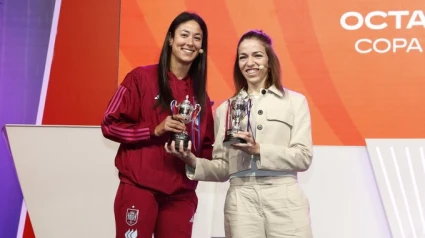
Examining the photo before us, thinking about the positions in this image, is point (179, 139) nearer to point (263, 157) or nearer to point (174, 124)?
point (174, 124)

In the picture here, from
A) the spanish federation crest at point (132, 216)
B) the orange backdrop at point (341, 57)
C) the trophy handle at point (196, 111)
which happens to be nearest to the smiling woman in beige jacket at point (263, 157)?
the trophy handle at point (196, 111)

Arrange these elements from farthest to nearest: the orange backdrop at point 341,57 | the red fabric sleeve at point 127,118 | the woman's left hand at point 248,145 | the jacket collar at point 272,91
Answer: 1. the orange backdrop at point 341,57
2. the jacket collar at point 272,91
3. the red fabric sleeve at point 127,118
4. the woman's left hand at point 248,145

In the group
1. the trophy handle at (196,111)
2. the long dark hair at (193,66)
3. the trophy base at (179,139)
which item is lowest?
the trophy base at (179,139)

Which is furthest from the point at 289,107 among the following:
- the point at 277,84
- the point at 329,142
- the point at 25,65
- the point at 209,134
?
the point at 25,65

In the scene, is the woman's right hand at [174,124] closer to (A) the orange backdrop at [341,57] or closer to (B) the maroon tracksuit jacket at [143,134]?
(B) the maroon tracksuit jacket at [143,134]

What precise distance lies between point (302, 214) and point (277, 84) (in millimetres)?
517

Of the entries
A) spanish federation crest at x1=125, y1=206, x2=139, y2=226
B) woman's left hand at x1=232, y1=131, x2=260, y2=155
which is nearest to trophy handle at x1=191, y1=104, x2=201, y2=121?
woman's left hand at x1=232, y1=131, x2=260, y2=155

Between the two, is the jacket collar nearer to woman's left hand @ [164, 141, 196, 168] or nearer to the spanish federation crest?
woman's left hand @ [164, 141, 196, 168]

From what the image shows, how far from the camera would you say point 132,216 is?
2029 millimetres

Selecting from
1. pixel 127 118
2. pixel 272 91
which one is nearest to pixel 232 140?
pixel 272 91

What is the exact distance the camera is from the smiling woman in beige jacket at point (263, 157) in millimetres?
2041

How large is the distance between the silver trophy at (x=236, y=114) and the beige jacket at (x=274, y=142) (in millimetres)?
52

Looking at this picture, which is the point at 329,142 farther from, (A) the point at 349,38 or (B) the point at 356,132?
(A) the point at 349,38

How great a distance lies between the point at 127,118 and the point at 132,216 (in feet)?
1.27
